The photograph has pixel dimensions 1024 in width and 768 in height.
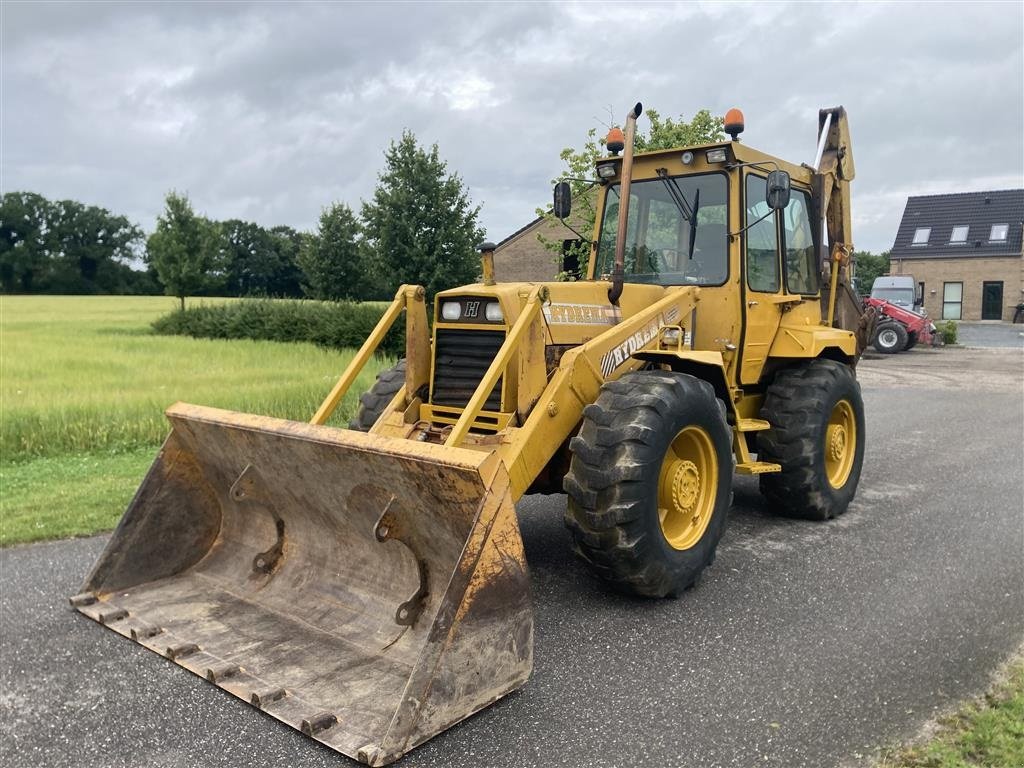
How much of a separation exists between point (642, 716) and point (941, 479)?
5.77 meters

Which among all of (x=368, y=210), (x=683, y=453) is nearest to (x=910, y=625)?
(x=683, y=453)

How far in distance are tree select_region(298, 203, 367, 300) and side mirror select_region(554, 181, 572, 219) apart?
81.9ft

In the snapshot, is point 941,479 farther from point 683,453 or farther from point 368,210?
point 368,210

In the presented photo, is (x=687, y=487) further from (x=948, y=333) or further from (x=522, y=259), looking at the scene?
(x=522, y=259)

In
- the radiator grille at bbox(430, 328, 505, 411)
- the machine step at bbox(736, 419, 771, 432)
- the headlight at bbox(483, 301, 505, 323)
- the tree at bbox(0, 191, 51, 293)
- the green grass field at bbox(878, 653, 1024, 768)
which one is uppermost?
the tree at bbox(0, 191, 51, 293)

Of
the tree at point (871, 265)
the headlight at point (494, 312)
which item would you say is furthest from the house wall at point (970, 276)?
the headlight at point (494, 312)

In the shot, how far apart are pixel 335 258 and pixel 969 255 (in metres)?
31.8

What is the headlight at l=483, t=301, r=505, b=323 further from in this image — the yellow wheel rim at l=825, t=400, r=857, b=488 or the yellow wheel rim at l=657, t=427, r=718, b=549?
the yellow wheel rim at l=825, t=400, r=857, b=488

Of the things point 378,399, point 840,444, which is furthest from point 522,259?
point 378,399

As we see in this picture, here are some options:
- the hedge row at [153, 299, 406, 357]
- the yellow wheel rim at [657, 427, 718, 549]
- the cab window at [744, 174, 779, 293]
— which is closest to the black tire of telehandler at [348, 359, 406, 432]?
the yellow wheel rim at [657, 427, 718, 549]

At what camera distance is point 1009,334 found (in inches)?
1297

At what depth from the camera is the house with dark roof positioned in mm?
41719

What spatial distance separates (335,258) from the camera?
31125 millimetres

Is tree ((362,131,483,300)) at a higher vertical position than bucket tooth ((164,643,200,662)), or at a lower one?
higher
